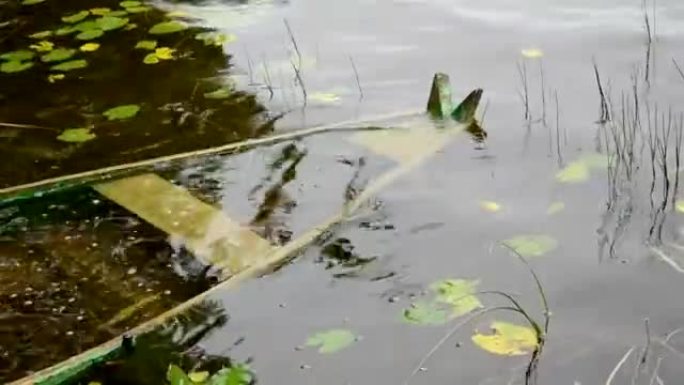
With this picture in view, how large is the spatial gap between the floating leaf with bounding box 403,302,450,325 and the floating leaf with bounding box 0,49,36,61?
10.7ft

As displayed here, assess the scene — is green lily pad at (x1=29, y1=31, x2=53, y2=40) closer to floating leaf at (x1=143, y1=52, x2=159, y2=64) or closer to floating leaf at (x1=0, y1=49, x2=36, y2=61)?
floating leaf at (x1=0, y1=49, x2=36, y2=61)

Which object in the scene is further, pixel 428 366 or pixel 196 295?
pixel 196 295

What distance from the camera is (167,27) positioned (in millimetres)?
6109

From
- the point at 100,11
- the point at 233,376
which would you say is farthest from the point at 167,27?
the point at 233,376

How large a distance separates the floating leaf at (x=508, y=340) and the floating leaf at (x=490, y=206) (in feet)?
2.40

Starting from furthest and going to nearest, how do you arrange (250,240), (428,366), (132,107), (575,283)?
(132,107) < (250,240) < (575,283) < (428,366)

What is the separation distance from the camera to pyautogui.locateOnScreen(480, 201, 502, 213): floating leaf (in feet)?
13.3

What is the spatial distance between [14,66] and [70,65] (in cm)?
34

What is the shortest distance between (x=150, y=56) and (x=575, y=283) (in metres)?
3.01

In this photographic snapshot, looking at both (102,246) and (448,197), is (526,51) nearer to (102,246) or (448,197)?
(448,197)

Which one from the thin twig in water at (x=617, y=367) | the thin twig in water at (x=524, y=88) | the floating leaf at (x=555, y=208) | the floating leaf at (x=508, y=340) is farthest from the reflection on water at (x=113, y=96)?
the thin twig in water at (x=617, y=367)

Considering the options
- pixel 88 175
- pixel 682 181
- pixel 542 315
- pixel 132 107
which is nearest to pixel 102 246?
pixel 88 175

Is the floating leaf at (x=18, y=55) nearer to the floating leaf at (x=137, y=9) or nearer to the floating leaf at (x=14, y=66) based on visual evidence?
the floating leaf at (x=14, y=66)

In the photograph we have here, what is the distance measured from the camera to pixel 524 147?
4.47 meters
